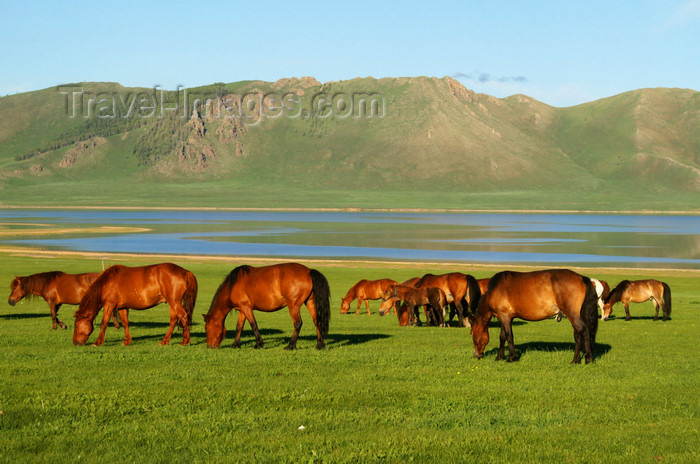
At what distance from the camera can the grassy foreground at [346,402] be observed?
930cm

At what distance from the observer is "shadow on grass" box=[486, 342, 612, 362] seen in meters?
17.0

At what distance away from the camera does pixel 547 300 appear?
15445 mm

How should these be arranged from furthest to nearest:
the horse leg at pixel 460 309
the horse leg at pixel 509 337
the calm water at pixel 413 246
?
the calm water at pixel 413 246, the horse leg at pixel 460 309, the horse leg at pixel 509 337

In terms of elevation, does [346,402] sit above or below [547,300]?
below

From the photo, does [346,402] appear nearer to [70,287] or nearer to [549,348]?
[549,348]

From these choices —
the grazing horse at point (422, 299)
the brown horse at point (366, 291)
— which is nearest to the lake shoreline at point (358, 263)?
the brown horse at point (366, 291)

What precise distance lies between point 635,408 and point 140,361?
9.28 metres

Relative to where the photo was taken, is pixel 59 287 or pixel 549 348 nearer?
pixel 549 348

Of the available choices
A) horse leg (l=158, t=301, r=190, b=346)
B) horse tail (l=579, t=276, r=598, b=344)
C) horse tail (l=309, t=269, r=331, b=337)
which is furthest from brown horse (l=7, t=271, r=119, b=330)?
horse tail (l=579, t=276, r=598, b=344)

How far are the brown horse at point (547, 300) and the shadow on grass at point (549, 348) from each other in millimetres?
971

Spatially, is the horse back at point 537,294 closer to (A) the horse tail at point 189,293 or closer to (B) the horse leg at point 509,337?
(B) the horse leg at point 509,337

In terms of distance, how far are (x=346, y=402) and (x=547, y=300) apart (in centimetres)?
560

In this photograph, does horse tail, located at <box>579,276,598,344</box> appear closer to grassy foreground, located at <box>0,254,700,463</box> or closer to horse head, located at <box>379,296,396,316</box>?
grassy foreground, located at <box>0,254,700,463</box>

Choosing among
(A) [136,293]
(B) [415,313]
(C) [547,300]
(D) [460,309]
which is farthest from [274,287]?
(B) [415,313]
